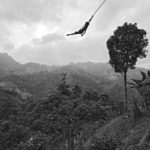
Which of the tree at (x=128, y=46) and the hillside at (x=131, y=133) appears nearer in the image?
the hillside at (x=131, y=133)

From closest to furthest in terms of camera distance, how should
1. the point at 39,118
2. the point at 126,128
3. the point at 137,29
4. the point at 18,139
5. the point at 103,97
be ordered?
1. the point at 126,128
2. the point at 137,29
3. the point at 18,139
4. the point at 39,118
5. the point at 103,97

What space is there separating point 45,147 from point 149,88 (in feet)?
32.3

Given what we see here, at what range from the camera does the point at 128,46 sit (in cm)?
2853

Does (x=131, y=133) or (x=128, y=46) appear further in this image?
(x=128, y=46)

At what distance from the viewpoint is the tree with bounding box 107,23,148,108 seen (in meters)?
28.5

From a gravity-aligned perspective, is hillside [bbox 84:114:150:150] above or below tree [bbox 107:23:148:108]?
below

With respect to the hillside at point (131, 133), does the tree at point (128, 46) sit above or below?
above

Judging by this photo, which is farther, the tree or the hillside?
the tree

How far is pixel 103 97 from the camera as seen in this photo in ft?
177

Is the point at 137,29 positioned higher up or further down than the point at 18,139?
higher up

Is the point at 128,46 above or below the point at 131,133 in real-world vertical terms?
above

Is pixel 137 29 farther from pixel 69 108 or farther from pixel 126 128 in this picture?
pixel 69 108

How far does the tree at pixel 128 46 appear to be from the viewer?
93.5 feet

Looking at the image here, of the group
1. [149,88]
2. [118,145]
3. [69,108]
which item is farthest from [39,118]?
[118,145]
